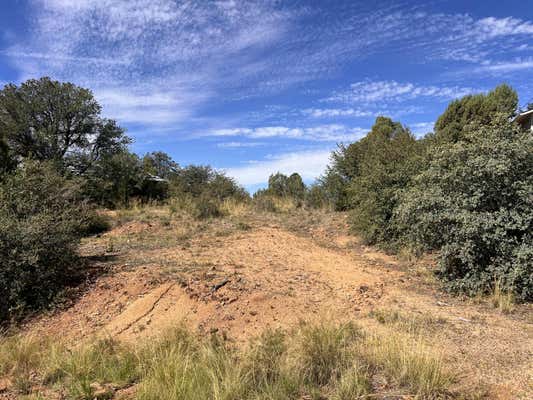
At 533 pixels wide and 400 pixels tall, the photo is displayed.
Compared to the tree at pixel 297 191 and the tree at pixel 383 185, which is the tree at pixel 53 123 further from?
the tree at pixel 383 185

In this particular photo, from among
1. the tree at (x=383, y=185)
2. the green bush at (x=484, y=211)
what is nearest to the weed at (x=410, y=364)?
the green bush at (x=484, y=211)

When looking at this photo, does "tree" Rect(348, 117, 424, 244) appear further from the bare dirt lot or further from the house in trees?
the house in trees

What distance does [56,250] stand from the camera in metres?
5.40

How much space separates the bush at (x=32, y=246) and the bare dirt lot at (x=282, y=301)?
46 cm

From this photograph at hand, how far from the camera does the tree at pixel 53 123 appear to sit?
58.0 feet

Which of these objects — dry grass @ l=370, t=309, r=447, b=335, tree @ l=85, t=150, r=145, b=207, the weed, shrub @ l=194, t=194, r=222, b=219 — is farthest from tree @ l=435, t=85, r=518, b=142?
the weed

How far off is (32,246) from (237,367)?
4.08 meters

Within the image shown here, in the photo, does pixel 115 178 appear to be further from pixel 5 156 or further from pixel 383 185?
pixel 383 185

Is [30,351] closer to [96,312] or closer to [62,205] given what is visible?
[96,312]

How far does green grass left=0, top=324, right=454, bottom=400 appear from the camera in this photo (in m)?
2.53

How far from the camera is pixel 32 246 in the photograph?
5016mm

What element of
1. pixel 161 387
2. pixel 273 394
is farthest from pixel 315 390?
pixel 161 387

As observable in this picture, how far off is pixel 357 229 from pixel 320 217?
331cm

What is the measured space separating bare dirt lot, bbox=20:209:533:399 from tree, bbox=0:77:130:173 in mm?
13292
